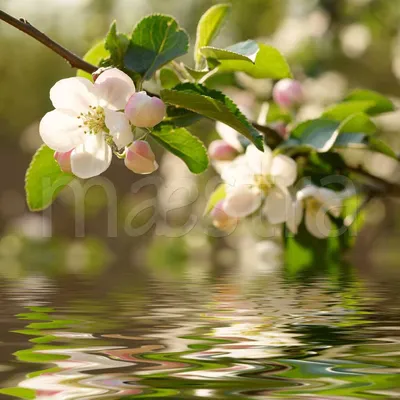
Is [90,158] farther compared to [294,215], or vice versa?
[294,215]

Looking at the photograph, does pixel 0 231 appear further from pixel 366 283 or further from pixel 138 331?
pixel 138 331

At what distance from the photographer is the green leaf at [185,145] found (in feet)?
2.91

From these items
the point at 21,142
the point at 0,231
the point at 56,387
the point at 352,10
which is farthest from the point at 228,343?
the point at 21,142

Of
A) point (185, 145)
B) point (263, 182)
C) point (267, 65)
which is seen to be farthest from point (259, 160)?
point (185, 145)

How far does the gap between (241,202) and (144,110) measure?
0.38 metres

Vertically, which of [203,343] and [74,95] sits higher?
[74,95]

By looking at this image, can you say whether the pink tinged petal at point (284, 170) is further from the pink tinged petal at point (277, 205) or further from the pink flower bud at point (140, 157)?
the pink flower bud at point (140, 157)

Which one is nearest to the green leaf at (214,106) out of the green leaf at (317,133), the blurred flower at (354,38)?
Answer: the green leaf at (317,133)

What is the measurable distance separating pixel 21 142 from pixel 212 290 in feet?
21.8

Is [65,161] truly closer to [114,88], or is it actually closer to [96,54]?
[114,88]

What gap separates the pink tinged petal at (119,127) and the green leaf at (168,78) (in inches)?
7.9

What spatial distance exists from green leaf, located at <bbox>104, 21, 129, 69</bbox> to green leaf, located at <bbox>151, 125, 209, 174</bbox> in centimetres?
8

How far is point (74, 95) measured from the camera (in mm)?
845

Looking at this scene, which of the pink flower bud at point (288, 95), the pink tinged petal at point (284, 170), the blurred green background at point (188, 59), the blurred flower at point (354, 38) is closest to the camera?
the pink tinged petal at point (284, 170)
